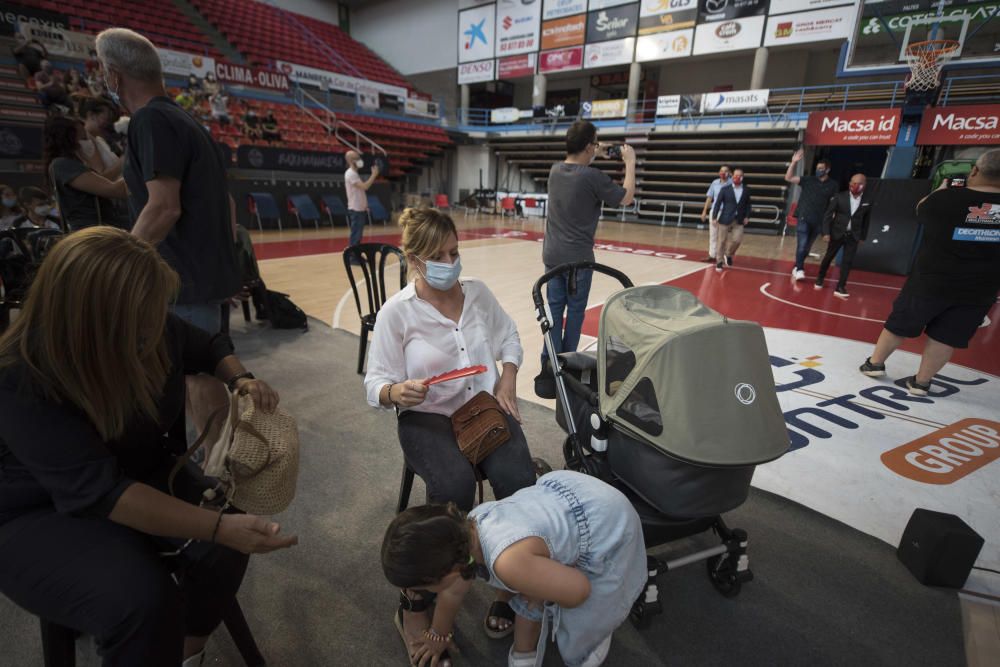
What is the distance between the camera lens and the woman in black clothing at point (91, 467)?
0.99m

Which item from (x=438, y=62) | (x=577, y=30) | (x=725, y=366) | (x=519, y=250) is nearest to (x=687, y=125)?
(x=577, y=30)

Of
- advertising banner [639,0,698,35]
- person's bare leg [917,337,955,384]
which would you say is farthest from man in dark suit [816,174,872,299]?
advertising banner [639,0,698,35]

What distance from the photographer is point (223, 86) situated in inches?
509

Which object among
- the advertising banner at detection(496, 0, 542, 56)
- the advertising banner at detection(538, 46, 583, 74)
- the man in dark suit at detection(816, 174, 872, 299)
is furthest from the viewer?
the advertising banner at detection(496, 0, 542, 56)

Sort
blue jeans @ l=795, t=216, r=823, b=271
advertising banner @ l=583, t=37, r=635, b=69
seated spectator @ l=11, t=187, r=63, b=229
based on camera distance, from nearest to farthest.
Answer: seated spectator @ l=11, t=187, r=63, b=229
blue jeans @ l=795, t=216, r=823, b=271
advertising banner @ l=583, t=37, r=635, b=69

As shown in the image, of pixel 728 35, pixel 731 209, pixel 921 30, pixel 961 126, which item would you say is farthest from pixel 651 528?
pixel 728 35

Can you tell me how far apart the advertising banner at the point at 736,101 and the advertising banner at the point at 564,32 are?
208 inches

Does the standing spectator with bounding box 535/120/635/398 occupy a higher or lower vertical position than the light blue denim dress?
higher

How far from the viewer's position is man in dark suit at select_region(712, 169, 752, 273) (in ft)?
24.3

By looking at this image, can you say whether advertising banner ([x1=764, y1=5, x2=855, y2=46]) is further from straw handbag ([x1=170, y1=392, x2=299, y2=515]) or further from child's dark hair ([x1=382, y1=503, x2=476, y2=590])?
straw handbag ([x1=170, y1=392, x2=299, y2=515])

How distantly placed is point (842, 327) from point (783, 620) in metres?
4.18

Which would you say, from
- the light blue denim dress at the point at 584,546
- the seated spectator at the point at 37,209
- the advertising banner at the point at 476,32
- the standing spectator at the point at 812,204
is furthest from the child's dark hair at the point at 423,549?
the advertising banner at the point at 476,32

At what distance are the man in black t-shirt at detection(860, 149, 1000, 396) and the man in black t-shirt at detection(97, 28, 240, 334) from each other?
4.12 metres

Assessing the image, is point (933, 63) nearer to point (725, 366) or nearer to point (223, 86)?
point (725, 366)
